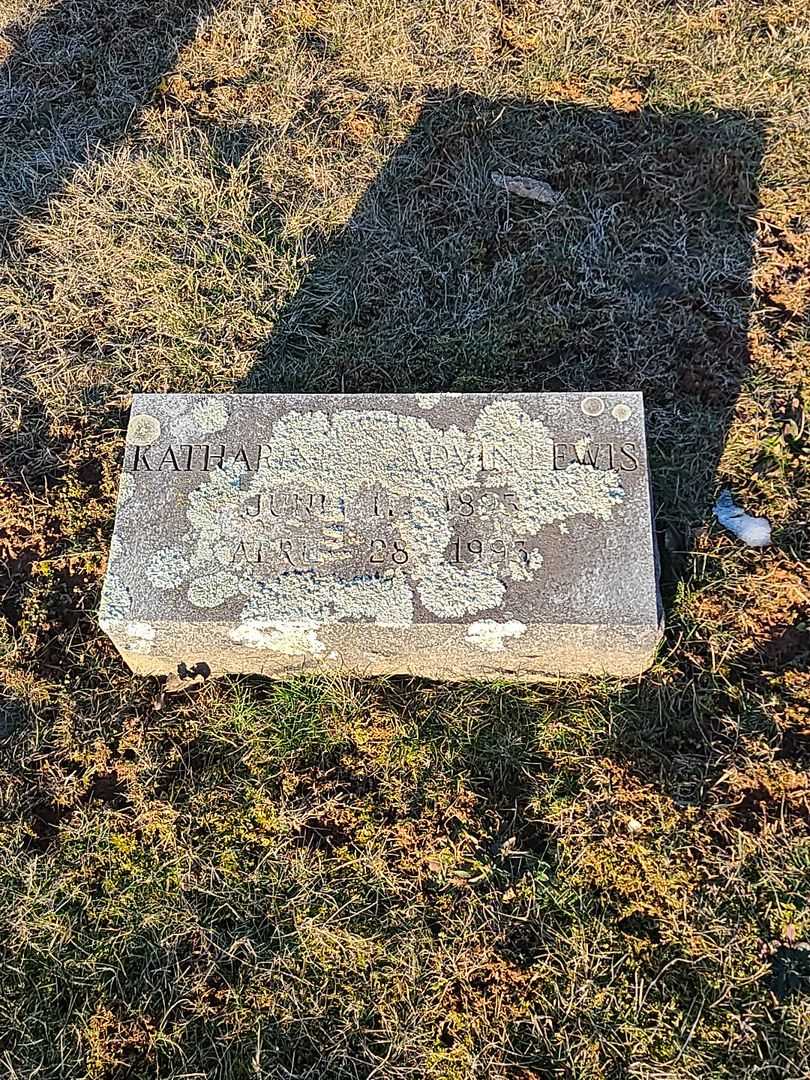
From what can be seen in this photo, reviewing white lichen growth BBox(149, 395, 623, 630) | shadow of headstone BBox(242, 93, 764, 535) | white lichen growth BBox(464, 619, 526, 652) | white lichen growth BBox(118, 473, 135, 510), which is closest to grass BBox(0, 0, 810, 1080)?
shadow of headstone BBox(242, 93, 764, 535)

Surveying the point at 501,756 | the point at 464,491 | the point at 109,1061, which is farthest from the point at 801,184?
the point at 109,1061

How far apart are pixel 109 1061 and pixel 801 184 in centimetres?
446

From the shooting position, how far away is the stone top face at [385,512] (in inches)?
101

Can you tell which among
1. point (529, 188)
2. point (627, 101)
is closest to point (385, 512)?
point (529, 188)

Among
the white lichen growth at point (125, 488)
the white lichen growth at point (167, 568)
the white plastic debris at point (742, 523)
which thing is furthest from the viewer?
the white plastic debris at point (742, 523)

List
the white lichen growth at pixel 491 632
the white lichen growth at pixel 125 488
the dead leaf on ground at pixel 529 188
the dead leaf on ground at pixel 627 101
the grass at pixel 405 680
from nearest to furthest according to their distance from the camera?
the grass at pixel 405 680, the white lichen growth at pixel 491 632, the white lichen growth at pixel 125 488, the dead leaf on ground at pixel 529 188, the dead leaf on ground at pixel 627 101

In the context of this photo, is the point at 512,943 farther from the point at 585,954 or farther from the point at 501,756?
the point at 501,756

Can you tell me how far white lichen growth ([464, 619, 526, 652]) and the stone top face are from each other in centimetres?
2

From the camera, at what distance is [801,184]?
3.95m

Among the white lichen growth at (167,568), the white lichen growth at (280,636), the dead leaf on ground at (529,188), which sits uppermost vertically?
the dead leaf on ground at (529,188)

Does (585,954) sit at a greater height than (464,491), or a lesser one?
lesser

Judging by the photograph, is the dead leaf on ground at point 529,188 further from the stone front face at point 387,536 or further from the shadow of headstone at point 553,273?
the stone front face at point 387,536

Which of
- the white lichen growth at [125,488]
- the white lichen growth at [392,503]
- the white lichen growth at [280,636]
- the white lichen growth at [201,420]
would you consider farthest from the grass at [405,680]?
the white lichen growth at [201,420]

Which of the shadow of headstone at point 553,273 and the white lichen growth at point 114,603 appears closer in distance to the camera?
the white lichen growth at point 114,603
